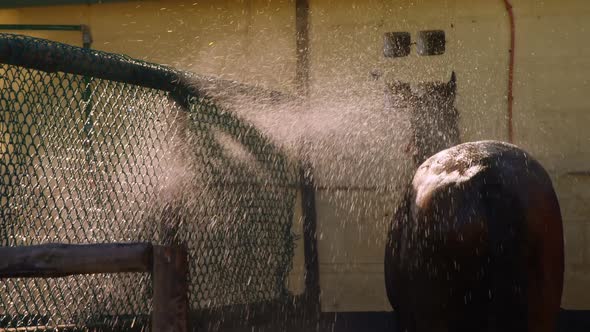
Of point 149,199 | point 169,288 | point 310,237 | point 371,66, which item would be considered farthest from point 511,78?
point 169,288

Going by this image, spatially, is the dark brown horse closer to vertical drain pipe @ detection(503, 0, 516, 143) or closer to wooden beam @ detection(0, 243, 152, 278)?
wooden beam @ detection(0, 243, 152, 278)

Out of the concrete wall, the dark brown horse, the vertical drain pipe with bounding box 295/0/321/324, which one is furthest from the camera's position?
the vertical drain pipe with bounding box 295/0/321/324

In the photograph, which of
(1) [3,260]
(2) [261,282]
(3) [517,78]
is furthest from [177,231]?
(3) [517,78]

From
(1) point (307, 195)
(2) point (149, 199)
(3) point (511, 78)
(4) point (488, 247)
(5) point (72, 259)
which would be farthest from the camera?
(1) point (307, 195)

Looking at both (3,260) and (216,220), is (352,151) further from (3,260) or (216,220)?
(3,260)

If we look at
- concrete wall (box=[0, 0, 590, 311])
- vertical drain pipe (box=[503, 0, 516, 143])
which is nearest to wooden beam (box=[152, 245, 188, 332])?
concrete wall (box=[0, 0, 590, 311])

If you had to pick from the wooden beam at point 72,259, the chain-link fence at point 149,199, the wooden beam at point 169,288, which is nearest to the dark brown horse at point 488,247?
the wooden beam at point 169,288

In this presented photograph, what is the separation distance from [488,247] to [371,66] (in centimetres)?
331

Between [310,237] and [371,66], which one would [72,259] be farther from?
[371,66]

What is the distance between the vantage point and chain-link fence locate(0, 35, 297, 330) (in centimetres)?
446

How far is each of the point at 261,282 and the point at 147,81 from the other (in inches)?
68.8

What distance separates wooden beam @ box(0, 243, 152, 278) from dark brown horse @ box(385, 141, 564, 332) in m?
1.40

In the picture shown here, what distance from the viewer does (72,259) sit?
106 inches

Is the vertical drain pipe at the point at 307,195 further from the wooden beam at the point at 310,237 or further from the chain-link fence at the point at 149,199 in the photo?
the chain-link fence at the point at 149,199
